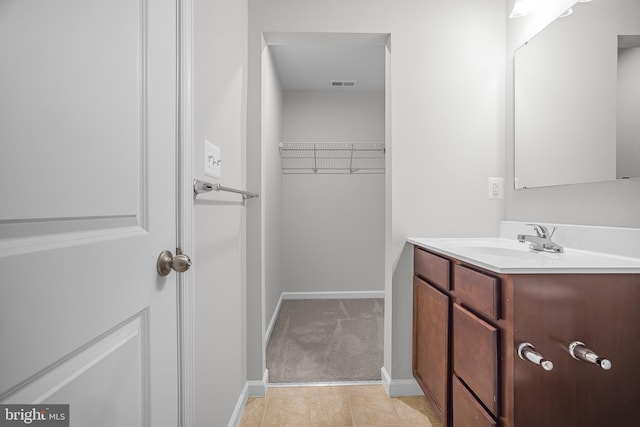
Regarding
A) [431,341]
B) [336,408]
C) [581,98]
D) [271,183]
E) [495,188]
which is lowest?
[336,408]

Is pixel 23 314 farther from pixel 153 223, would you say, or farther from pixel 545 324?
pixel 545 324

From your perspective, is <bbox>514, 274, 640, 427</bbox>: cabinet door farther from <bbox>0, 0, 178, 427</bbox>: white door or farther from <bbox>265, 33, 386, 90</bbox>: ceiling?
<bbox>265, 33, 386, 90</bbox>: ceiling

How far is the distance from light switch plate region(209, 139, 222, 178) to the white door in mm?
300

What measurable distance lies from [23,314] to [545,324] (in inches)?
47.1

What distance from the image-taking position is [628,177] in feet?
3.62

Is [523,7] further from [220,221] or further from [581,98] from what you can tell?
[220,221]

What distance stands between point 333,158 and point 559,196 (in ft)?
7.77

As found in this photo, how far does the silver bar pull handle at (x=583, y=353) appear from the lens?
0.81 m

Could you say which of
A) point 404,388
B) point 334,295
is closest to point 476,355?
point 404,388

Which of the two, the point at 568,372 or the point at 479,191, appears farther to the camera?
the point at 479,191

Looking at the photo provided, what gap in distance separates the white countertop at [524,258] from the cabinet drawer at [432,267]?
42 mm

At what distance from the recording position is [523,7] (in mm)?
1559

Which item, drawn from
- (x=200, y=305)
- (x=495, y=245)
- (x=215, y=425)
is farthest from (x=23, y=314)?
(x=495, y=245)

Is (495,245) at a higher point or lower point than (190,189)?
lower
